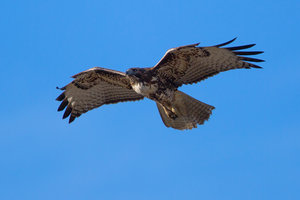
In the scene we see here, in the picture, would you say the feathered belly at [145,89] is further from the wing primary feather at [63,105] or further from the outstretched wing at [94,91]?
the wing primary feather at [63,105]

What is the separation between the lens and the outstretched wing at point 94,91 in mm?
12555

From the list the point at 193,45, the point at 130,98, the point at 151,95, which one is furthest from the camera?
the point at 130,98

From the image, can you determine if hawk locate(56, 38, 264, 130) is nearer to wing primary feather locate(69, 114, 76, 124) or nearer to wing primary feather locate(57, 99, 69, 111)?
wing primary feather locate(57, 99, 69, 111)

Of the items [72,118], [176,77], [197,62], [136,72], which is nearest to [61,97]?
[72,118]

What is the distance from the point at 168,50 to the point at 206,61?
3.00 feet

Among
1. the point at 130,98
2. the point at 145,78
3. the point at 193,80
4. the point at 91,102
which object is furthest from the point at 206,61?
the point at 91,102

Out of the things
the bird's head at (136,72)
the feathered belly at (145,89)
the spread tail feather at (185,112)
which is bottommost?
the spread tail feather at (185,112)

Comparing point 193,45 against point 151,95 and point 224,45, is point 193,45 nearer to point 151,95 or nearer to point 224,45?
point 224,45

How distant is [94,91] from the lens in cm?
1306

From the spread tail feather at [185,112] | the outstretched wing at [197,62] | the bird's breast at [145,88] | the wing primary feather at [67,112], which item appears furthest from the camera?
the wing primary feather at [67,112]

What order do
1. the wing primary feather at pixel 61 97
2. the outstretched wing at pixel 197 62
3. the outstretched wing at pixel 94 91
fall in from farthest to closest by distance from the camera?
the wing primary feather at pixel 61 97
the outstretched wing at pixel 94 91
the outstretched wing at pixel 197 62

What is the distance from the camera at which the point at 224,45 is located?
1115 centimetres

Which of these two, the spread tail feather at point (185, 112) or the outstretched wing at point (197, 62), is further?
the spread tail feather at point (185, 112)

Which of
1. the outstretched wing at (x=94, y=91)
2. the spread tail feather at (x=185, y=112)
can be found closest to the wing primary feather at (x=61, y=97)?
the outstretched wing at (x=94, y=91)
